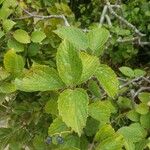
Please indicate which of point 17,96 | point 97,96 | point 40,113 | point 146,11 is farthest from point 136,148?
point 146,11

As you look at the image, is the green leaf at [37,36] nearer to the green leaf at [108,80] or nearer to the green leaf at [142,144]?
the green leaf at [108,80]

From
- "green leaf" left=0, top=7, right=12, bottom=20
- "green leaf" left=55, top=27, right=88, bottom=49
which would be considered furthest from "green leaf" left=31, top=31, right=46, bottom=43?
"green leaf" left=55, top=27, right=88, bottom=49

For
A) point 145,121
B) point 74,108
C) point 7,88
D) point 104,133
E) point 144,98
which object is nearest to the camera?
point 74,108

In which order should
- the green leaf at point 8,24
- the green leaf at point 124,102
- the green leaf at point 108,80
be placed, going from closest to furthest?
the green leaf at point 108,80
the green leaf at point 8,24
the green leaf at point 124,102

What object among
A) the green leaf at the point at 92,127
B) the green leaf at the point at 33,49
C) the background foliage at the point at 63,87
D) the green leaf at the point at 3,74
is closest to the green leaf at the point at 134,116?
the background foliage at the point at 63,87

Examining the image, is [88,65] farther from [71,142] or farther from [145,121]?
[145,121]

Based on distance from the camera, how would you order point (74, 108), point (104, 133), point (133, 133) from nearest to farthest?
point (74, 108), point (104, 133), point (133, 133)

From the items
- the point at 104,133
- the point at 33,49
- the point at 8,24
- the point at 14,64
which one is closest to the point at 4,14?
the point at 8,24
